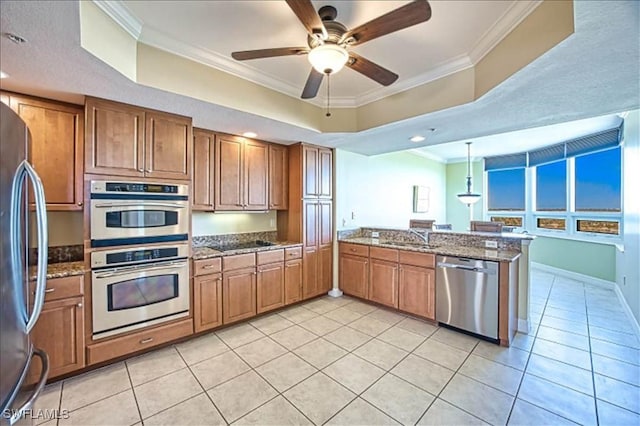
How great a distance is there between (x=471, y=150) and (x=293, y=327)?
577 cm

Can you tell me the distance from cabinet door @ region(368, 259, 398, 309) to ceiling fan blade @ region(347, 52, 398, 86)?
2.47m

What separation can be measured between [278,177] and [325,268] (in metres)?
1.60

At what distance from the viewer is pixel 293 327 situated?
134 inches

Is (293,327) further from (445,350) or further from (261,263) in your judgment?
(445,350)

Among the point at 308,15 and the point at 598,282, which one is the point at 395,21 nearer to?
the point at 308,15

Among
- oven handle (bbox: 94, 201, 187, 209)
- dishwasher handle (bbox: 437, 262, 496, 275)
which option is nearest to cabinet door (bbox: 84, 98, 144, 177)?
oven handle (bbox: 94, 201, 187, 209)

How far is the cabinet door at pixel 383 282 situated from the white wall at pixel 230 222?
66.8 inches

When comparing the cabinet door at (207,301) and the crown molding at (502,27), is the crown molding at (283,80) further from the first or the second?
the cabinet door at (207,301)

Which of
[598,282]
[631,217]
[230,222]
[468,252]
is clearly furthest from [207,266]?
[598,282]

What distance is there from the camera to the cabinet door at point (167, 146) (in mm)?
2768

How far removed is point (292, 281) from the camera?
4.02m

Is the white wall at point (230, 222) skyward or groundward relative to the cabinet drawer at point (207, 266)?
skyward

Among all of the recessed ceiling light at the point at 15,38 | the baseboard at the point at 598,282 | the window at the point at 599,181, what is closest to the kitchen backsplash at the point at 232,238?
the recessed ceiling light at the point at 15,38

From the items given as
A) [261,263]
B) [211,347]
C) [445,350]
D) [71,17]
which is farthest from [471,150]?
[71,17]
